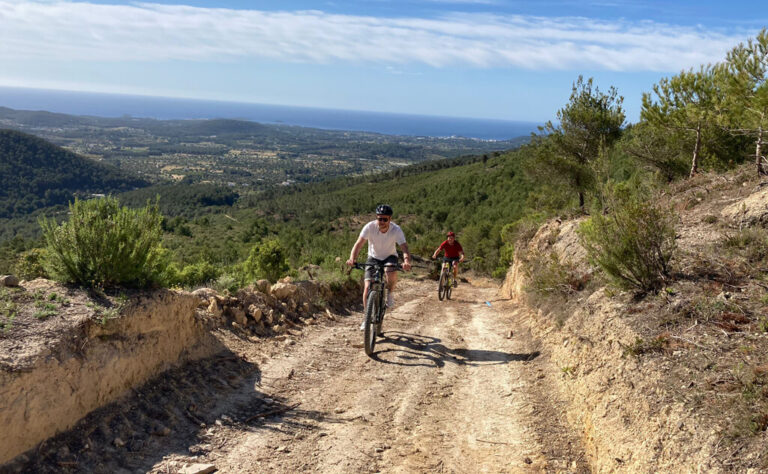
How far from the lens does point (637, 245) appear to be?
207 inches

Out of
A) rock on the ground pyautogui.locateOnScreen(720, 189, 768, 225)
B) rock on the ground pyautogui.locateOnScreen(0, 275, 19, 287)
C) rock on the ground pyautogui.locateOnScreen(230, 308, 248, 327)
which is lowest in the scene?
rock on the ground pyautogui.locateOnScreen(230, 308, 248, 327)

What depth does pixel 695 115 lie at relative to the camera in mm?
12219

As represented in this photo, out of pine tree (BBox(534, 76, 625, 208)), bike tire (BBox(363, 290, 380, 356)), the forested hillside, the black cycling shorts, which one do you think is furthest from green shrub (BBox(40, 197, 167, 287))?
the forested hillside

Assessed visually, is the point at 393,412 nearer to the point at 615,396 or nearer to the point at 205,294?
the point at 615,396

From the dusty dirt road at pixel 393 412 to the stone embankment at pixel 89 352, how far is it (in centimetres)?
77

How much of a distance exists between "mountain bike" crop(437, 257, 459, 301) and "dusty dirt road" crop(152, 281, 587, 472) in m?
4.96

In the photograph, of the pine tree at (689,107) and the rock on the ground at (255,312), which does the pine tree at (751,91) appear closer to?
the pine tree at (689,107)

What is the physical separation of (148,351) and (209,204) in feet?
363

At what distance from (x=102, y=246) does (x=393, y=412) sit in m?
3.33

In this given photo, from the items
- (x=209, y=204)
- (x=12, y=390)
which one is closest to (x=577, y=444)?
(x=12, y=390)

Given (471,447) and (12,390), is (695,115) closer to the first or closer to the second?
(471,447)

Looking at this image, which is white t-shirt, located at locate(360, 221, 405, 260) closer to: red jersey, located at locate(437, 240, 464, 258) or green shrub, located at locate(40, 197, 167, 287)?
green shrub, located at locate(40, 197, 167, 287)

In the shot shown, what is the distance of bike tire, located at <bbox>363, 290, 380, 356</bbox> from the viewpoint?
6.12 metres

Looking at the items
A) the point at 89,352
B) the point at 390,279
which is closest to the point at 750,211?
the point at 390,279
